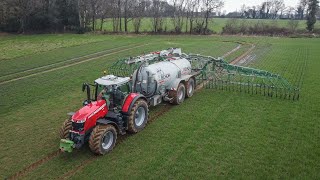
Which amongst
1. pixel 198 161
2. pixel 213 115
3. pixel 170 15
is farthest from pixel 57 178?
pixel 170 15

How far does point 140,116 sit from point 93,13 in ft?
157

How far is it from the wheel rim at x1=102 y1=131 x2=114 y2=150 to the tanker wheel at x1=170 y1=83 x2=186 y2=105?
5.26 metres

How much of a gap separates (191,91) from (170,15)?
49932mm

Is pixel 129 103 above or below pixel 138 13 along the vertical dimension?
below

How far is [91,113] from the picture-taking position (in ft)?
34.7

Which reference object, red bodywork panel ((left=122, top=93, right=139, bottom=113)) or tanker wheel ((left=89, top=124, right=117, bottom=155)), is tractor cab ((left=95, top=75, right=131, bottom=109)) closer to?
red bodywork panel ((left=122, top=93, right=139, bottom=113))

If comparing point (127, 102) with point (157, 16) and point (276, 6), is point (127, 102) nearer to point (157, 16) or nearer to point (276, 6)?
point (157, 16)

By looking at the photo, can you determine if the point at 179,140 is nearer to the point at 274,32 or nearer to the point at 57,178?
the point at 57,178

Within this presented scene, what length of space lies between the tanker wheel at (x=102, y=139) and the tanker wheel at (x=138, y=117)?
3.44ft

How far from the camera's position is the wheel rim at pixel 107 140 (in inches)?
428

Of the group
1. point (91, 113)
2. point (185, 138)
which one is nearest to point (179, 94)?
point (185, 138)

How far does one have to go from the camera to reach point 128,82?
41.1ft

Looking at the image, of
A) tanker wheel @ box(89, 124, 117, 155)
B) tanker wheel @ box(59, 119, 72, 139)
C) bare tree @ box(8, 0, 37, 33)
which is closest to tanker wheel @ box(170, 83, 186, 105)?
tanker wheel @ box(89, 124, 117, 155)

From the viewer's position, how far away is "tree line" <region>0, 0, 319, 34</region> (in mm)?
52500
